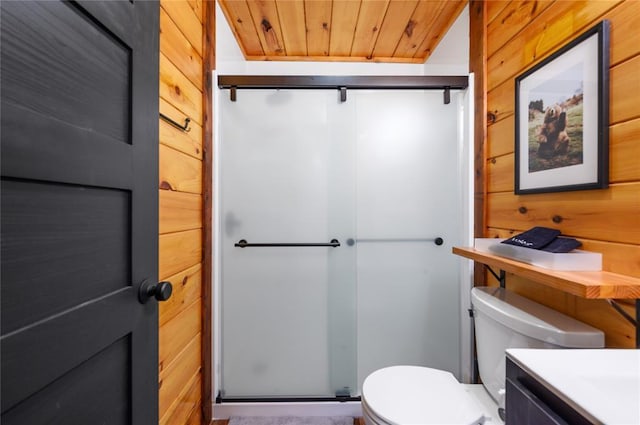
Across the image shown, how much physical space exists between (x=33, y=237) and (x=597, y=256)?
1359 mm

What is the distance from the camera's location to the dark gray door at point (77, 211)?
1.42 feet

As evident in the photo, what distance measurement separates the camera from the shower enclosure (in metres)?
1.60

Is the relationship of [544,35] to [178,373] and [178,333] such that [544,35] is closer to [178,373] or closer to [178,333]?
[178,333]

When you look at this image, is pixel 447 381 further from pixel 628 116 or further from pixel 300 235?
pixel 628 116

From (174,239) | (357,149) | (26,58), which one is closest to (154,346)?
(174,239)

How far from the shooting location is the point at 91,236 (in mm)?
576

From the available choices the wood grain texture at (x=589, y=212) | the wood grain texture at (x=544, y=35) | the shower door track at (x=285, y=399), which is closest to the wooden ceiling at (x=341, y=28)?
the wood grain texture at (x=544, y=35)

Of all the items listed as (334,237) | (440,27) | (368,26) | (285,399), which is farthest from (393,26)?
(285,399)

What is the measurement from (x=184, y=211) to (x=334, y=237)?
0.78 m

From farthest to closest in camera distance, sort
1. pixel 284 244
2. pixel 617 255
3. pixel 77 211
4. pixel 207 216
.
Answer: pixel 284 244 < pixel 207 216 < pixel 617 255 < pixel 77 211

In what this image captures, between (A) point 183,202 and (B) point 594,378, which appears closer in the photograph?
(B) point 594,378

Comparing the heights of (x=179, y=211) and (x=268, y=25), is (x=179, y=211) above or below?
below

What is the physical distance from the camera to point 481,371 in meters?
1.19

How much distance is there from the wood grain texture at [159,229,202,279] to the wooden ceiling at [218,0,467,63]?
1275 millimetres
